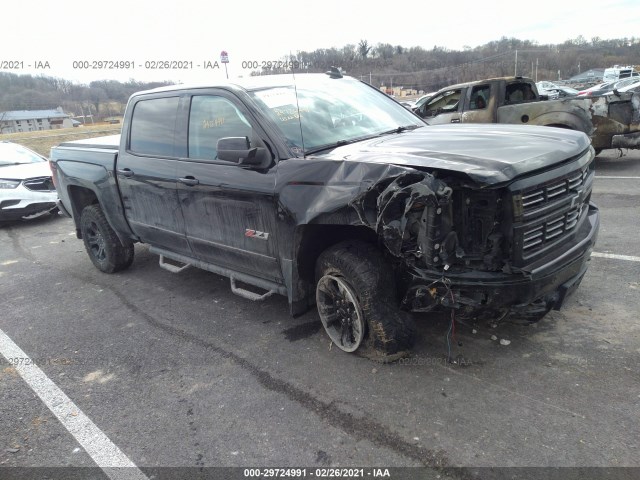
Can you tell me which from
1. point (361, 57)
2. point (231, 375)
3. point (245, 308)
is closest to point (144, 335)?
point (245, 308)

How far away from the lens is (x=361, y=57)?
10.8m

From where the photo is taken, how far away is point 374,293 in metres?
3.11

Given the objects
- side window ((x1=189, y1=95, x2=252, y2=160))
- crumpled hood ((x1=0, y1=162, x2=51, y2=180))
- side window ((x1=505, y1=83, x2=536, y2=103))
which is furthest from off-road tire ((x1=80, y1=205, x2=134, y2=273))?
side window ((x1=505, y1=83, x2=536, y2=103))

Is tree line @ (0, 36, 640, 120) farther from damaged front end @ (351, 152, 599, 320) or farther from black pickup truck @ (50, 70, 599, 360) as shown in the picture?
damaged front end @ (351, 152, 599, 320)

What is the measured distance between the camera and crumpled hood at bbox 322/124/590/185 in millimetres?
2643

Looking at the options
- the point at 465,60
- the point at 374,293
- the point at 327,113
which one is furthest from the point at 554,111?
the point at 465,60

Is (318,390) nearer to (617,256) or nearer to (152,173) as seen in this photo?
(152,173)

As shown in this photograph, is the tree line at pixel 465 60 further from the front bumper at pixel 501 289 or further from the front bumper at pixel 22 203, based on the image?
the front bumper at pixel 22 203

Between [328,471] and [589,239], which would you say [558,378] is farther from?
[328,471]

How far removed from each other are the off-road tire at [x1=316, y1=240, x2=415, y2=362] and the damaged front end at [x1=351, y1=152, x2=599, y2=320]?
0.27m

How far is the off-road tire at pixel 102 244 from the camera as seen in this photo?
18.6ft

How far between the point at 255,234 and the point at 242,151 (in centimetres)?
65

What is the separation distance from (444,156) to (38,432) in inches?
119

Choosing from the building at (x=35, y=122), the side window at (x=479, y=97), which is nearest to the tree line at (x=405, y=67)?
the side window at (x=479, y=97)
